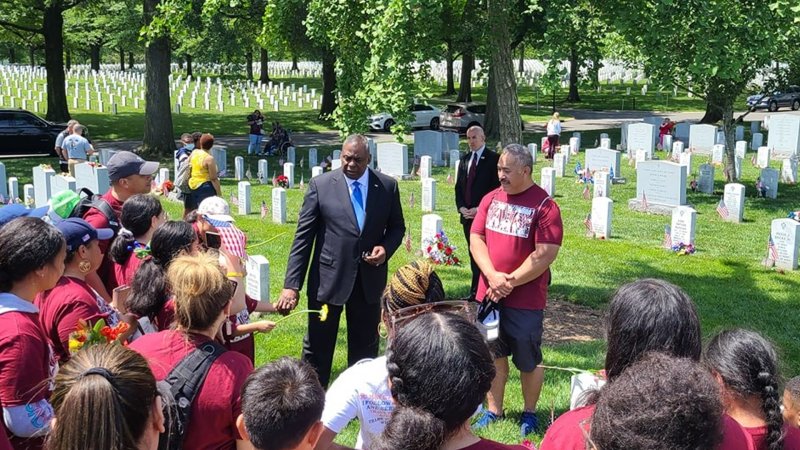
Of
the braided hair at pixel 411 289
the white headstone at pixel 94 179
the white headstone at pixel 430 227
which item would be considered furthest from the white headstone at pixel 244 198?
the braided hair at pixel 411 289

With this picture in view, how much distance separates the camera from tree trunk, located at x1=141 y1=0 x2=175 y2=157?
23.9 meters

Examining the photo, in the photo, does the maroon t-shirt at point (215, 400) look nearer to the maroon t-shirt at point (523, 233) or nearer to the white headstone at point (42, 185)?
the maroon t-shirt at point (523, 233)

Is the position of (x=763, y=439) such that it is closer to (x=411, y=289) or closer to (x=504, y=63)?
(x=411, y=289)

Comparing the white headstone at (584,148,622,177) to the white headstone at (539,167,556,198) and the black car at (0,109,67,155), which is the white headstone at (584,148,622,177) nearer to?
the white headstone at (539,167,556,198)

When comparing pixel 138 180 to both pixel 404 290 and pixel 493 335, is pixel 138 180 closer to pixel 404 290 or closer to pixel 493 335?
pixel 493 335

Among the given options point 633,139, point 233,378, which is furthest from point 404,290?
point 633,139

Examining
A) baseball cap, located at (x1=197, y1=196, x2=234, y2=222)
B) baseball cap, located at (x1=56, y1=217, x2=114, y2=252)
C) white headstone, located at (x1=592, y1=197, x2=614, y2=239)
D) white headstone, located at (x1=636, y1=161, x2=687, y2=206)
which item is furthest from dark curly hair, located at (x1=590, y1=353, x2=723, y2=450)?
white headstone, located at (x1=636, y1=161, x2=687, y2=206)

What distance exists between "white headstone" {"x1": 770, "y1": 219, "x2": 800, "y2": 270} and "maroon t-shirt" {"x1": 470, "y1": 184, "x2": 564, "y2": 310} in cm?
694

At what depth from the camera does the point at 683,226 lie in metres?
12.6

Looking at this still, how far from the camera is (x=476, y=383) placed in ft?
8.52

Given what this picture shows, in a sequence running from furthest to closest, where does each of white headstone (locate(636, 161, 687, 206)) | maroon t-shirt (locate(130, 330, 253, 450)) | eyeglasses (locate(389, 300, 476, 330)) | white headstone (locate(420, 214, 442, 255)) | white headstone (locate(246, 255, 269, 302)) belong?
white headstone (locate(636, 161, 687, 206))
white headstone (locate(420, 214, 442, 255))
white headstone (locate(246, 255, 269, 302))
eyeglasses (locate(389, 300, 476, 330))
maroon t-shirt (locate(130, 330, 253, 450))

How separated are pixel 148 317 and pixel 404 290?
4.97 ft

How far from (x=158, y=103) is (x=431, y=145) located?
8.48 metres

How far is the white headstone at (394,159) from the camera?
20938 millimetres
